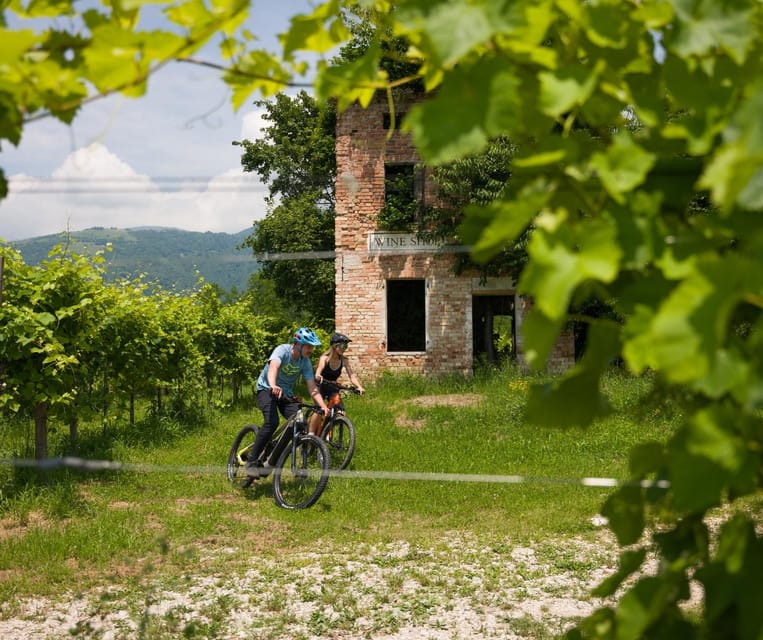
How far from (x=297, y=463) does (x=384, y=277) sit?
9959mm

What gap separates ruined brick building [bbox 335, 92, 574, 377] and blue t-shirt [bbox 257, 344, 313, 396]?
8.92 metres

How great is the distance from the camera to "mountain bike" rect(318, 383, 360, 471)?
8.91m

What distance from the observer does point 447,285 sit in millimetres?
17141

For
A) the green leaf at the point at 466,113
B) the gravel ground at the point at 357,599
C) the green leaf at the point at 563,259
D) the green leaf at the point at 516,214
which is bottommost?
the gravel ground at the point at 357,599

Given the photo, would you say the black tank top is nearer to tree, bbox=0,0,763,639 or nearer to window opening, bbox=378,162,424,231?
window opening, bbox=378,162,424,231

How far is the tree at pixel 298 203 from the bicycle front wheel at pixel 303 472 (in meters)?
15.2

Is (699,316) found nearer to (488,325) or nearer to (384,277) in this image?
(384,277)

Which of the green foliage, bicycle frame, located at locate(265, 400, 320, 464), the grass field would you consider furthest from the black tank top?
the green foliage

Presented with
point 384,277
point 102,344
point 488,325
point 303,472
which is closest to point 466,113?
point 303,472

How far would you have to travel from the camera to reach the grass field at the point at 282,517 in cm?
510

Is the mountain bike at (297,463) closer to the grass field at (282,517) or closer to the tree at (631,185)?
the grass field at (282,517)

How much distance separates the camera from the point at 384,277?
1709 cm

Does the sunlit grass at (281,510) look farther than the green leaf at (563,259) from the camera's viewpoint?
Yes

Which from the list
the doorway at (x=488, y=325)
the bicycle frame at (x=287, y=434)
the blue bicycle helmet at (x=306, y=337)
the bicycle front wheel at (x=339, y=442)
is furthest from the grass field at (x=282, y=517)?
the doorway at (x=488, y=325)
